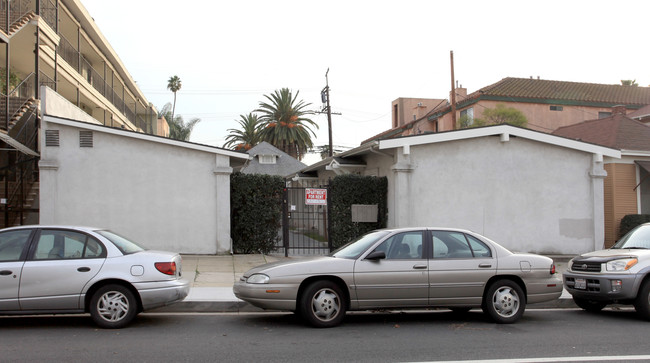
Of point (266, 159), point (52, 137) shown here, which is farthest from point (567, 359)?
point (266, 159)

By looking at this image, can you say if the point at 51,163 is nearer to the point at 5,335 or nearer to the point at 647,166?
the point at 5,335

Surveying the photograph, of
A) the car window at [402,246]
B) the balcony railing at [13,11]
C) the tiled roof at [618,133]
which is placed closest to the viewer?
the car window at [402,246]

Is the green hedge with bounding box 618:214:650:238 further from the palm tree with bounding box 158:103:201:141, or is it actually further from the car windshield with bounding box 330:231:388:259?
the palm tree with bounding box 158:103:201:141

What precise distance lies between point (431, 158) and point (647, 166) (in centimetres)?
874

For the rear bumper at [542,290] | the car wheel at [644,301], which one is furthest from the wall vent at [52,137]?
the car wheel at [644,301]

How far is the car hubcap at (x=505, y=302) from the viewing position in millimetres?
8453

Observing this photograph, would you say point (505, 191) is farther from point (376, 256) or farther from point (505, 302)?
point (376, 256)

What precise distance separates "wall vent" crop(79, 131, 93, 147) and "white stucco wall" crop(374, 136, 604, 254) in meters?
8.35

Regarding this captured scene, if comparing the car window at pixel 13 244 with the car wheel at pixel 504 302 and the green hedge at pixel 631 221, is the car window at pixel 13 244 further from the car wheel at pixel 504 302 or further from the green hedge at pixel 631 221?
the green hedge at pixel 631 221

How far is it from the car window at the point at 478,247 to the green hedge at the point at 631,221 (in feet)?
41.5

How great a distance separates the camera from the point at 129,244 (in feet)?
27.6

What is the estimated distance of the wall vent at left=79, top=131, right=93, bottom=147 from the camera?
14805mm

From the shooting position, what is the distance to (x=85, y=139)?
14805 millimetres

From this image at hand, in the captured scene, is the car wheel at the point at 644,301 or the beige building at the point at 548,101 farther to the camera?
the beige building at the point at 548,101
